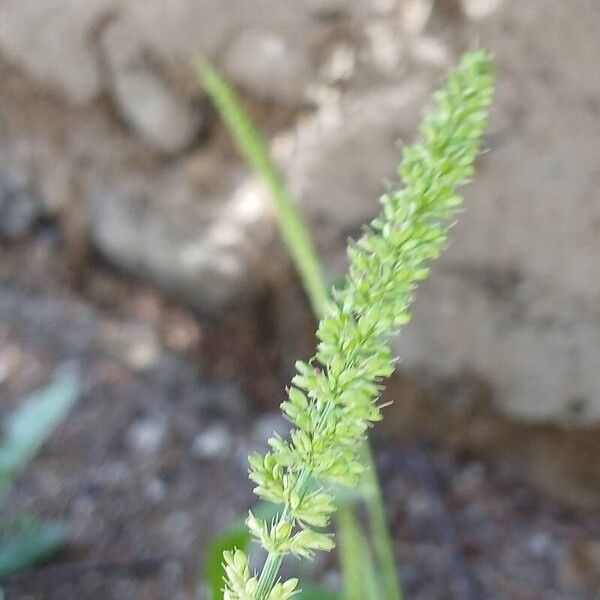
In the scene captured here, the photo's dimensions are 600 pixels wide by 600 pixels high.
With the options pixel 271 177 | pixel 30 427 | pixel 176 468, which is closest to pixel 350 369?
pixel 271 177

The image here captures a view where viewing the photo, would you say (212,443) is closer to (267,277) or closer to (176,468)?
(176,468)

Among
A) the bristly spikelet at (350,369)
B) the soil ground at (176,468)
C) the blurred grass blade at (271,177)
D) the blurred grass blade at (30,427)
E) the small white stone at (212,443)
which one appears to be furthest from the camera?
the small white stone at (212,443)

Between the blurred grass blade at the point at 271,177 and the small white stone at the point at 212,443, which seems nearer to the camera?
the blurred grass blade at the point at 271,177

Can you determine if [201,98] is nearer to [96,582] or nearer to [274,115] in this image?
[274,115]

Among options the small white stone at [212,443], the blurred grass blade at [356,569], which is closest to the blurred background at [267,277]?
the small white stone at [212,443]

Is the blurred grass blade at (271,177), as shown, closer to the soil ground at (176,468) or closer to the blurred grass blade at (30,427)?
the blurred grass blade at (30,427)

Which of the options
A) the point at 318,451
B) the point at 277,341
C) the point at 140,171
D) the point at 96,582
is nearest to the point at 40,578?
the point at 96,582
